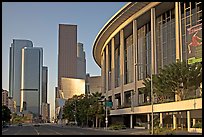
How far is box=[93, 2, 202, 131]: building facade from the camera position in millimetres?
61875

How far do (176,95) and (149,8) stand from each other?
19991mm

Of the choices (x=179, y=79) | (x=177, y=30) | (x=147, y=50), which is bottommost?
(x=179, y=79)

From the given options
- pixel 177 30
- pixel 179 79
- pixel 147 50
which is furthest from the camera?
pixel 147 50

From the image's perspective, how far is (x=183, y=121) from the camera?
6309 cm

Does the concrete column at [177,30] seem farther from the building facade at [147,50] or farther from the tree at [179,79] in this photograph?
the tree at [179,79]

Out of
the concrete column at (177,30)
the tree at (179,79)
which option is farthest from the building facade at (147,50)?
the tree at (179,79)

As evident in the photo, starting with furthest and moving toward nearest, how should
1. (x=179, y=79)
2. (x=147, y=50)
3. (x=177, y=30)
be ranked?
(x=147, y=50) < (x=177, y=30) < (x=179, y=79)

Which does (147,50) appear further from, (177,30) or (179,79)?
(179,79)

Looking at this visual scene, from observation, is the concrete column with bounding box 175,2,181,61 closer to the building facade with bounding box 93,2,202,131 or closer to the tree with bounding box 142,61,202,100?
the building facade with bounding box 93,2,202,131

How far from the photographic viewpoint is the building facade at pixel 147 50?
61.9m

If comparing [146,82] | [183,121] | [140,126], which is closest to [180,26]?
[146,82]

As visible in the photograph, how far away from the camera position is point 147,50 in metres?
79.9

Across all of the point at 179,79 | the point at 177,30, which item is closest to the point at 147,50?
the point at 177,30

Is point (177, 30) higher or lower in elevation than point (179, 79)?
higher
